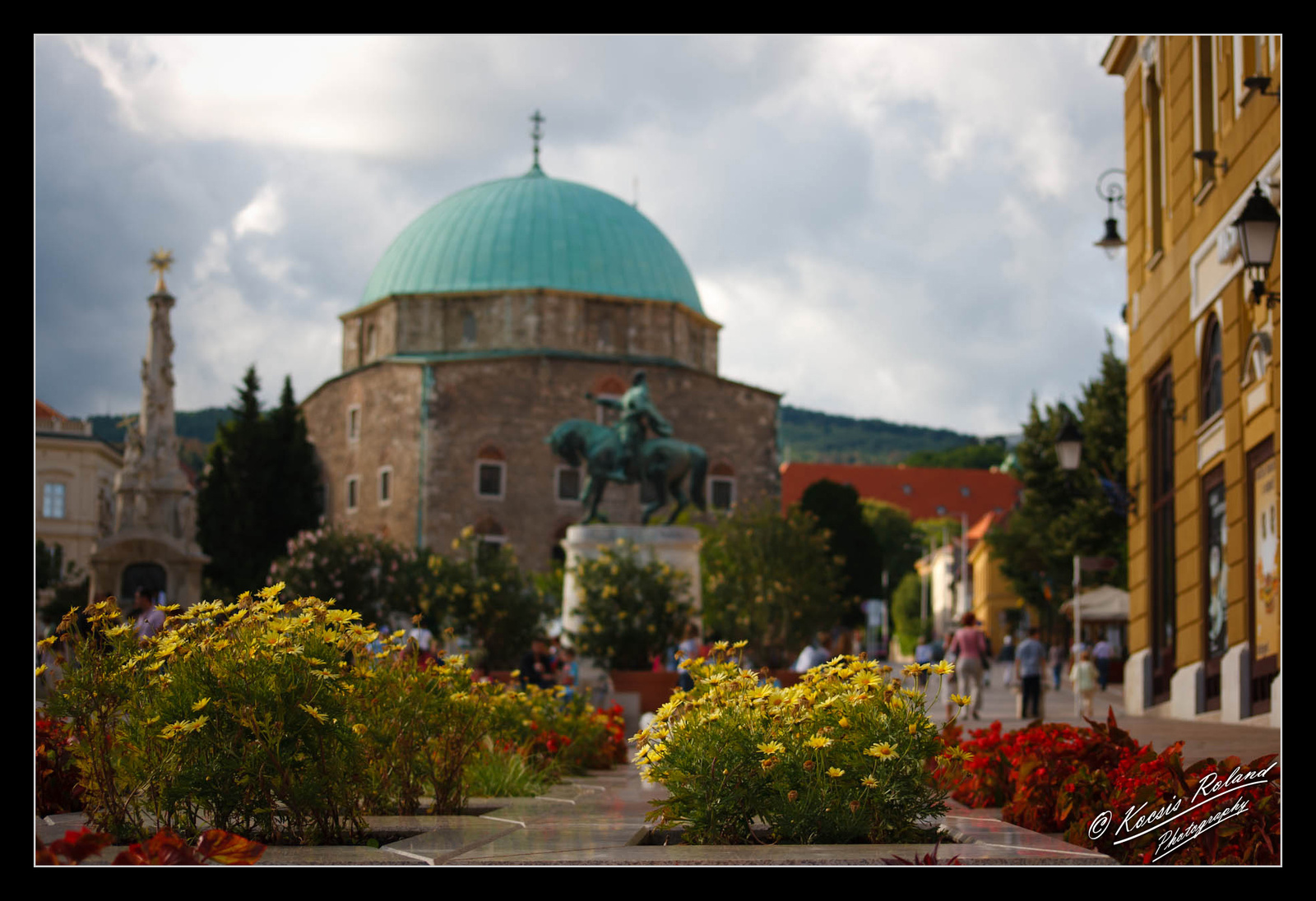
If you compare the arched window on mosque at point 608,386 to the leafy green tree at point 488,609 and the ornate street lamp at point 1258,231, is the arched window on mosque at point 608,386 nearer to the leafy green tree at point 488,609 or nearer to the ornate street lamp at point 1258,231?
the leafy green tree at point 488,609

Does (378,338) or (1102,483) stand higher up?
(378,338)

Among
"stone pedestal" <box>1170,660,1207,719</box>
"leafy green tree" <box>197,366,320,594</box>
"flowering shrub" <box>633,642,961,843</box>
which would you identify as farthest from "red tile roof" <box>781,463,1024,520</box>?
"flowering shrub" <box>633,642,961,843</box>

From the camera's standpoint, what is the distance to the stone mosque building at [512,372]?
61844 millimetres

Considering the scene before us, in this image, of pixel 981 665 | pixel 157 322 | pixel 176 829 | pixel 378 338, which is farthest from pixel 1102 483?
pixel 378 338

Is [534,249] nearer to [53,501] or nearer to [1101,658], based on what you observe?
[53,501]

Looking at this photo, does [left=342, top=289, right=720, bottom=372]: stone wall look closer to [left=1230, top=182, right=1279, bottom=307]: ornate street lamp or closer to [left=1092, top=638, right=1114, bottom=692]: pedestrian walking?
[left=1092, top=638, right=1114, bottom=692]: pedestrian walking

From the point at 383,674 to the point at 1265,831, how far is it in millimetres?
4199

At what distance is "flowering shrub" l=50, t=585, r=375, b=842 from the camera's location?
623 cm

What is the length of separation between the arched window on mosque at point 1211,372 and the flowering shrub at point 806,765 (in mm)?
12090

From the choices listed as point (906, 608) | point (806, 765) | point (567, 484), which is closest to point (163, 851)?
point (806, 765)

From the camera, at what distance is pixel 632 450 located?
2467 cm

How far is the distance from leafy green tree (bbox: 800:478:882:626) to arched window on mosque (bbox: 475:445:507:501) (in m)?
19.3

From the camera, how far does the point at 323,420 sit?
66500mm

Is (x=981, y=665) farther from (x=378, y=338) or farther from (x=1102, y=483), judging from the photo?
(x=378, y=338)
